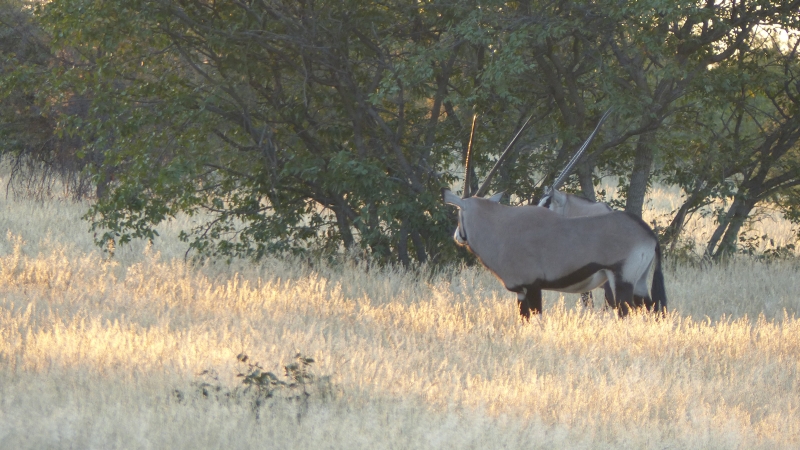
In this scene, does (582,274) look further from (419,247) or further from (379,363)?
(419,247)

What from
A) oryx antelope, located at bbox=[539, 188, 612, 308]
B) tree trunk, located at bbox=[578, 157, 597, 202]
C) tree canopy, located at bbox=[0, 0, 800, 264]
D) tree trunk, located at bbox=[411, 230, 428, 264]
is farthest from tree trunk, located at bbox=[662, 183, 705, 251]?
oryx antelope, located at bbox=[539, 188, 612, 308]

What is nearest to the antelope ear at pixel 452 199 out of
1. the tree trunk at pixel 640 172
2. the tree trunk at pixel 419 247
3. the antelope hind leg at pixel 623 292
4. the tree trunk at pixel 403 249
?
the antelope hind leg at pixel 623 292

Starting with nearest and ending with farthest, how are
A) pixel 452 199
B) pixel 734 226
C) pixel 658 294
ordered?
pixel 658 294, pixel 452 199, pixel 734 226

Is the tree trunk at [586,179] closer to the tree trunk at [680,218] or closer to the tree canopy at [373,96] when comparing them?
the tree canopy at [373,96]

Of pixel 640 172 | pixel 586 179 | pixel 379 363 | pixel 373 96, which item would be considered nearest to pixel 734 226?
pixel 640 172

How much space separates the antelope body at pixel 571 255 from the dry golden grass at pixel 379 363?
285 mm

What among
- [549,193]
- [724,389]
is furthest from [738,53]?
[724,389]

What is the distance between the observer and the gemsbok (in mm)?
7730

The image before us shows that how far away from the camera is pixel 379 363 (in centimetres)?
663

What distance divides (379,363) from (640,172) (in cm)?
671

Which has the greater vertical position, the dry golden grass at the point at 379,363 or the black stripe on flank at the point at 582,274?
the black stripe on flank at the point at 582,274

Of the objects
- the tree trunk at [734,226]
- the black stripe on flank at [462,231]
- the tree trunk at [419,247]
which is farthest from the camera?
the tree trunk at [734,226]

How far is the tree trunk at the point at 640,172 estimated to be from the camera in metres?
11.7

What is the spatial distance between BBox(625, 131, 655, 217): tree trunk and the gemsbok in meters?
3.87
